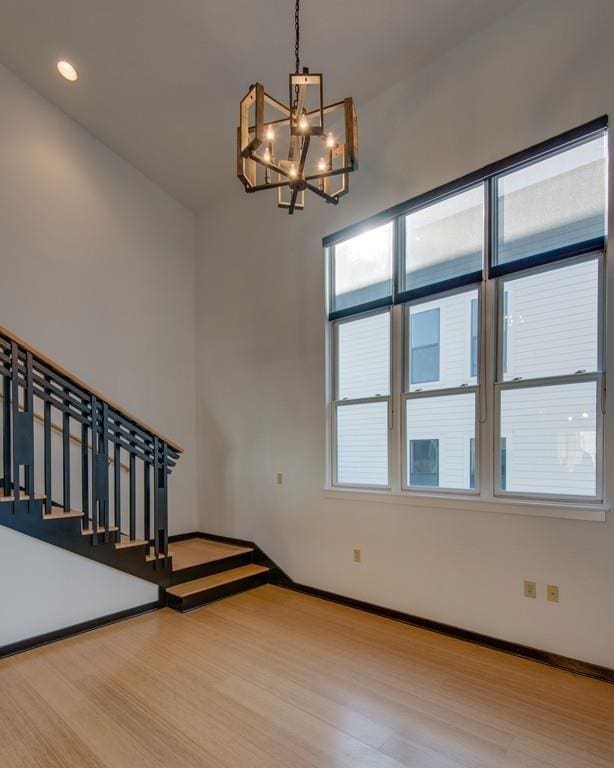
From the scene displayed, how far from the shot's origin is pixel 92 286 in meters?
4.69

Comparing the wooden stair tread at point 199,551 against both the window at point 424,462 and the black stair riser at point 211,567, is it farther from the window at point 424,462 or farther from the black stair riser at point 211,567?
the window at point 424,462

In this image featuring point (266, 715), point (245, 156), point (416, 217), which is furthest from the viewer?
point (416, 217)

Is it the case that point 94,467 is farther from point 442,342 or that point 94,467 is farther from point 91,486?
point 442,342

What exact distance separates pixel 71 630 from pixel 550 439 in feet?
12.0

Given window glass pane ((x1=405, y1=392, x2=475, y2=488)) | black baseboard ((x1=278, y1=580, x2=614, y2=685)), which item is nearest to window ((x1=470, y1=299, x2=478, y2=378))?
window glass pane ((x1=405, y1=392, x2=475, y2=488))

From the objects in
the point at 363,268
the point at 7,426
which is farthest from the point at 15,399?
the point at 363,268

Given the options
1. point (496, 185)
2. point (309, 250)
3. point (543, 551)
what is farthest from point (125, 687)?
point (496, 185)

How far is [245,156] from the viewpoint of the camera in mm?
2061

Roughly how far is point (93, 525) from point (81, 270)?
2.66 m

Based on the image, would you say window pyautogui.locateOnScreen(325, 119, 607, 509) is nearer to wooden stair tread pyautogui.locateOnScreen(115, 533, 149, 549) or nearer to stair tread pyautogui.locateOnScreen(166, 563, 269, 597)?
stair tread pyautogui.locateOnScreen(166, 563, 269, 597)

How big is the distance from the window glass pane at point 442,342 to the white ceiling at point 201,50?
1915mm

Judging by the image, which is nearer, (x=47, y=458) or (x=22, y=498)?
(x=22, y=498)

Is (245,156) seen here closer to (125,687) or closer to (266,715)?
(266,715)

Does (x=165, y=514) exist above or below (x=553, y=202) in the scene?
below
